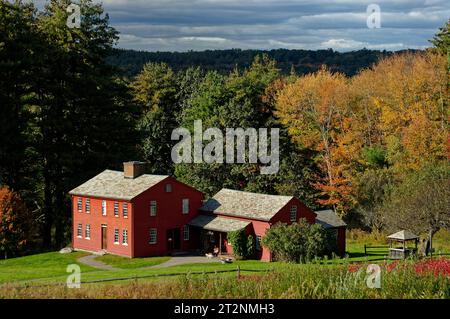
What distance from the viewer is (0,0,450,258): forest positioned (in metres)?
59.2

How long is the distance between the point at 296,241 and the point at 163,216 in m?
11.1

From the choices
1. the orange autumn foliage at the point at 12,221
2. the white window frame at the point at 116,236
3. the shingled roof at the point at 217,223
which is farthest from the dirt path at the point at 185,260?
the orange autumn foliage at the point at 12,221

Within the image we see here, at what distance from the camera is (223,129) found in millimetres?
73125

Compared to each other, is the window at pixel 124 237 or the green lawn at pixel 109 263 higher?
the window at pixel 124 237

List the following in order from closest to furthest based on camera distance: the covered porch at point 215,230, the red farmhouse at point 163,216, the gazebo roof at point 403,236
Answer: the gazebo roof at point 403,236 < the red farmhouse at point 163,216 < the covered porch at point 215,230

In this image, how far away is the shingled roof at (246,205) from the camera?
53478 millimetres

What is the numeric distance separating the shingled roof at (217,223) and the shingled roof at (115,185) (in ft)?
15.1

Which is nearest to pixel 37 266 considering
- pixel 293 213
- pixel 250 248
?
pixel 250 248

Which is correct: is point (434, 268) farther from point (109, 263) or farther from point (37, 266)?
point (37, 266)

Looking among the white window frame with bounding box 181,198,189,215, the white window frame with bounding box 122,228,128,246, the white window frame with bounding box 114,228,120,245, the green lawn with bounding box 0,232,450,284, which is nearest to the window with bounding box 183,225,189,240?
the white window frame with bounding box 181,198,189,215

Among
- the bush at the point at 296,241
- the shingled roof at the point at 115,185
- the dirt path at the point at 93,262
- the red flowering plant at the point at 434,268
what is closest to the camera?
the red flowering plant at the point at 434,268

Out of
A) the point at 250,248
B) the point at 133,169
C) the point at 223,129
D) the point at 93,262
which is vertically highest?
the point at 223,129

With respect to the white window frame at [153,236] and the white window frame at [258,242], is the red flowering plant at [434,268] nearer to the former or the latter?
the white window frame at [258,242]
